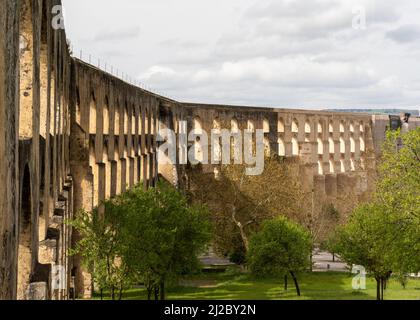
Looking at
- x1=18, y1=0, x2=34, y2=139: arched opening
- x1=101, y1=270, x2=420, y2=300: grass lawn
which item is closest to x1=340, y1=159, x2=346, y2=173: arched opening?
x1=101, y1=270, x2=420, y2=300: grass lawn

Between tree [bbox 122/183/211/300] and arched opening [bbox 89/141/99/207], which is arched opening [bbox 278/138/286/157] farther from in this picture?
arched opening [bbox 89/141/99/207]

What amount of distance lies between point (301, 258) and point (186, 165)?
57.3 feet

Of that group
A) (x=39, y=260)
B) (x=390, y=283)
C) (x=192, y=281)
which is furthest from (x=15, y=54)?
(x=390, y=283)

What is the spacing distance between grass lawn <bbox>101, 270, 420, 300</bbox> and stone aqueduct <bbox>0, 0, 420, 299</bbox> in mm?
5513

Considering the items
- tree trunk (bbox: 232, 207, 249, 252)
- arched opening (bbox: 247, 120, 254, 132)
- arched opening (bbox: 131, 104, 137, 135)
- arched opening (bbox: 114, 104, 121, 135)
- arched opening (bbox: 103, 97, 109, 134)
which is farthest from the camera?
arched opening (bbox: 247, 120, 254, 132)

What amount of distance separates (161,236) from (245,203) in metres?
17.3

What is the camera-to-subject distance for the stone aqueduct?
799 centimetres

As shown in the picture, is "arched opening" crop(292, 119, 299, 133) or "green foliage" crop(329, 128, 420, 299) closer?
"green foliage" crop(329, 128, 420, 299)

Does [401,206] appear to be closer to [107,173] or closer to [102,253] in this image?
[102,253]

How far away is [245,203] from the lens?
3772 centimetres

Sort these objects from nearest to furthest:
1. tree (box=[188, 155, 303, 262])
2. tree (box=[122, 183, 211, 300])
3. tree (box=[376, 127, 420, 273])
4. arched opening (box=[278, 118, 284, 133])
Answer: tree (box=[376, 127, 420, 273])
tree (box=[122, 183, 211, 300])
tree (box=[188, 155, 303, 262])
arched opening (box=[278, 118, 284, 133])

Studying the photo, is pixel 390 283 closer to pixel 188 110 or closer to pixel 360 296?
pixel 360 296

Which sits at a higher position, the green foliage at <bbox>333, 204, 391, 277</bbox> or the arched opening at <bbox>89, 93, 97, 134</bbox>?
the arched opening at <bbox>89, 93, 97, 134</bbox>
